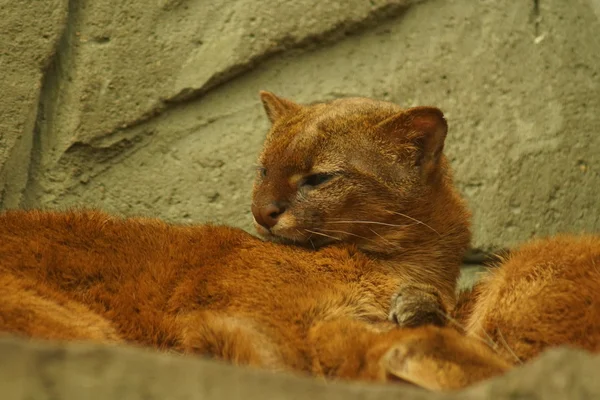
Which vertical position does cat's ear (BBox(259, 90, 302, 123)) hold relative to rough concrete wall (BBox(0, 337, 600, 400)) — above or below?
above

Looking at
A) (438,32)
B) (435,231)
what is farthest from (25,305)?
(438,32)

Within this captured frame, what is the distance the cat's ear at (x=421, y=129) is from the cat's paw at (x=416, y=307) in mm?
888

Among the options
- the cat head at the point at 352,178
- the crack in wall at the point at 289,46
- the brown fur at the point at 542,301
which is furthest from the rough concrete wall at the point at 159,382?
the crack in wall at the point at 289,46

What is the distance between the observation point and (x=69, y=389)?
2.67 m

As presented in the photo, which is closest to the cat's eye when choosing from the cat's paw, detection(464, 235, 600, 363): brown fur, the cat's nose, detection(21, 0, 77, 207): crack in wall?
the cat's nose

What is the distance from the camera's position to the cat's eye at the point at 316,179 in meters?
4.98

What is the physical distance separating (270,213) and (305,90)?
170 cm

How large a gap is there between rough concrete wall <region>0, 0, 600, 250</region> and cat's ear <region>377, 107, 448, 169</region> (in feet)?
4.14

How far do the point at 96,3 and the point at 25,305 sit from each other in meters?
2.70

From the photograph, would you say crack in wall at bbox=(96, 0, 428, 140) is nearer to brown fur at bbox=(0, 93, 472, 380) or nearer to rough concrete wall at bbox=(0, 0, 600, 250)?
rough concrete wall at bbox=(0, 0, 600, 250)

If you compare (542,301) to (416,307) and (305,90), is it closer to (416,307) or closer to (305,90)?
(416,307)

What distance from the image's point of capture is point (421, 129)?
16.9 ft

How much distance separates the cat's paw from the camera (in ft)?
14.3

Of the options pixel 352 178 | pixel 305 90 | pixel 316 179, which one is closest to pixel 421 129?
pixel 352 178
